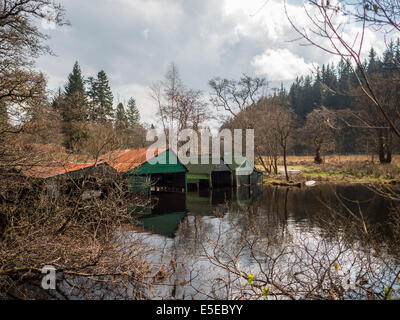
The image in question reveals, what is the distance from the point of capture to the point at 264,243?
32.0 ft

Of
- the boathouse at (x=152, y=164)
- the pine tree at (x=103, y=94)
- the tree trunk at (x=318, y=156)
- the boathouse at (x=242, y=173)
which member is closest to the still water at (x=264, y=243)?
the boathouse at (x=152, y=164)

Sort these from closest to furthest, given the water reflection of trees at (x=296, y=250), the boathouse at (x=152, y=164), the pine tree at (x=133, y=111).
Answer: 1. the water reflection of trees at (x=296, y=250)
2. the boathouse at (x=152, y=164)
3. the pine tree at (x=133, y=111)

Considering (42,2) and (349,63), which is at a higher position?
(42,2)

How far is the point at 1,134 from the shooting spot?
7340 millimetres

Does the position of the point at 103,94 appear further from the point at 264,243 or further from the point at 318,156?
the point at 264,243

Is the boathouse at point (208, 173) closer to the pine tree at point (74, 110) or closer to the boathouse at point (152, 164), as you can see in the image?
the boathouse at point (152, 164)

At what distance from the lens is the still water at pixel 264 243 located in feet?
20.2

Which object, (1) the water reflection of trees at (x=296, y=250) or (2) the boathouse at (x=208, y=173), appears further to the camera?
(2) the boathouse at (x=208, y=173)

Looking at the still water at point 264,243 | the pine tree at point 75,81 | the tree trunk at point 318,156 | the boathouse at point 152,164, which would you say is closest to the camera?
the still water at point 264,243

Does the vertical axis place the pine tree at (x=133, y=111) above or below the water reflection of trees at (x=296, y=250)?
above

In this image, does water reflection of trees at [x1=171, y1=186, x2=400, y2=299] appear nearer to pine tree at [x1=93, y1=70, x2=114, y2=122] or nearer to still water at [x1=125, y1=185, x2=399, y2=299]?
still water at [x1=125, y1=185, x2=399, y2=299]
